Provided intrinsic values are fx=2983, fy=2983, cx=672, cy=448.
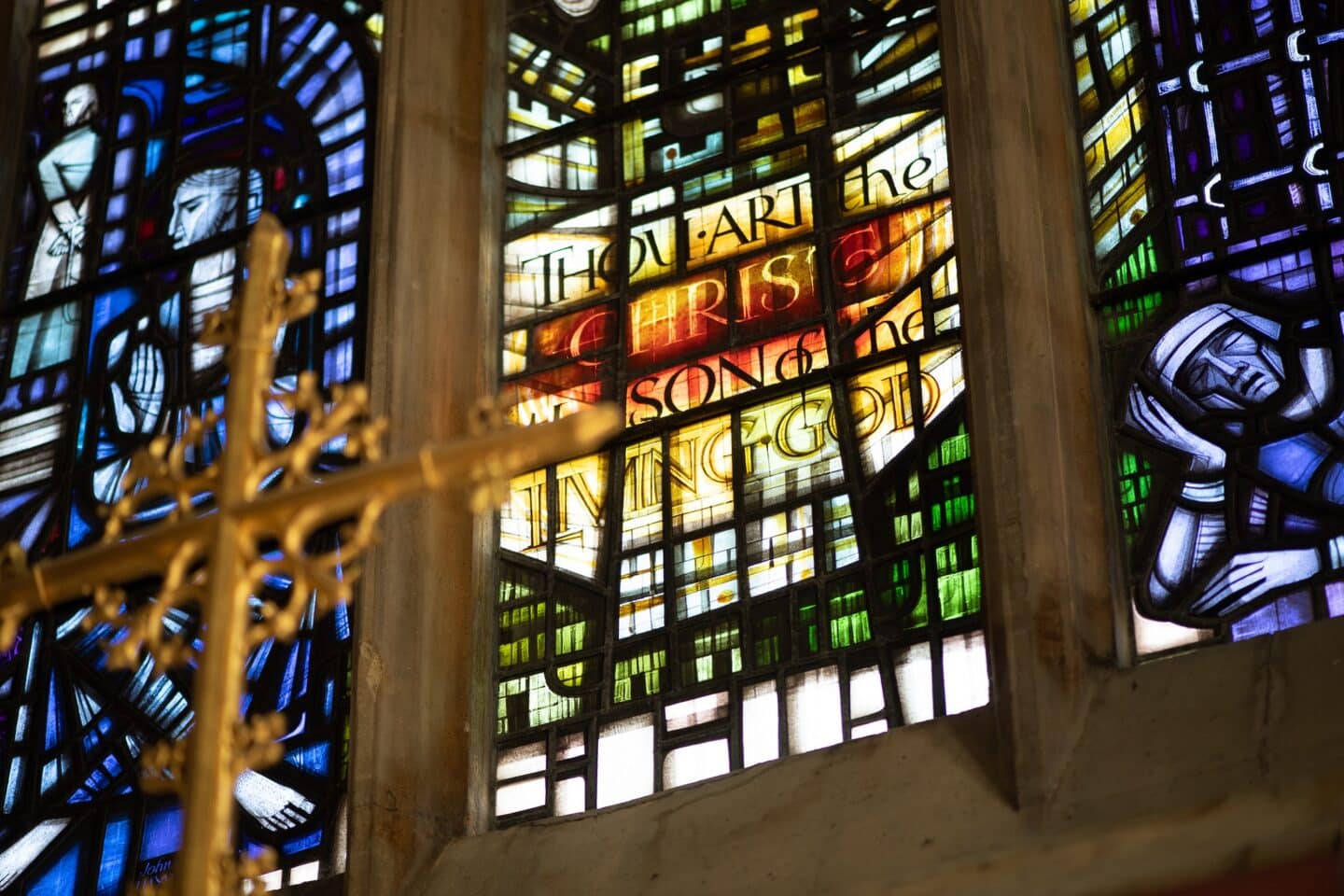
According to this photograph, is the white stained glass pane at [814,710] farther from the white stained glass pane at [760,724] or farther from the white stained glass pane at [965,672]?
the white stained glass pane at [965,672]

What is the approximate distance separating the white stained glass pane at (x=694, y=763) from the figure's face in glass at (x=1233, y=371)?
127cm

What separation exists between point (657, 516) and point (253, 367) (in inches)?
110

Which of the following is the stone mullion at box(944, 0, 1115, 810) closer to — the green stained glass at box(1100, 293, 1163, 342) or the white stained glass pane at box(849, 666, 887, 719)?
the green stained glass at box(1100, 293, 1163, 342)

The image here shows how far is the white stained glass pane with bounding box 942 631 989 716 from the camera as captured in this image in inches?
244

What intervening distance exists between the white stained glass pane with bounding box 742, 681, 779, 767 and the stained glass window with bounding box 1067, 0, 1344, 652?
0.82 metres

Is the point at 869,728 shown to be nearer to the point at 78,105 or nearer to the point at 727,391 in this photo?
the point at 727,391

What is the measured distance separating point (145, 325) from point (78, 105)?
91cm

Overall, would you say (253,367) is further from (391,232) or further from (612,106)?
(612,106)

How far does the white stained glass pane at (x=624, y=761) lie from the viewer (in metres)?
6.50

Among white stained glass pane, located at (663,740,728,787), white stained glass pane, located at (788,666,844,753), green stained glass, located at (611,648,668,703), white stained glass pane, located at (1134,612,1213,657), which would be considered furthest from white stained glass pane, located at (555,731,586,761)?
white stained glass pane, located at (1134,612,1213,657)

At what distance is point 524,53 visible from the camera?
7.82 meters

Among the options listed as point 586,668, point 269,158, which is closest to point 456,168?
point 269,158

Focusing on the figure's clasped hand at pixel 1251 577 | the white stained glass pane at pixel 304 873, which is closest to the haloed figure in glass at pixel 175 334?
the white stained glass pane at pixel 304 873

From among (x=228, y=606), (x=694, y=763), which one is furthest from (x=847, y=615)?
(x=228, y=606)
